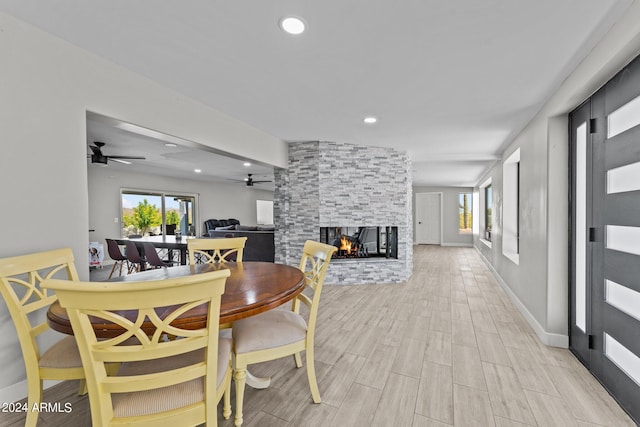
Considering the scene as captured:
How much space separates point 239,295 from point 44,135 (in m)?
1.64

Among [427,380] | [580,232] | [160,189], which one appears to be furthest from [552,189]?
[160,189]

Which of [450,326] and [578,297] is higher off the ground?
[578,297]

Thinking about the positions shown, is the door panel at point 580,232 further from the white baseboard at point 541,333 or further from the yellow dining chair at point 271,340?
the yellow dining chair at point 271,340

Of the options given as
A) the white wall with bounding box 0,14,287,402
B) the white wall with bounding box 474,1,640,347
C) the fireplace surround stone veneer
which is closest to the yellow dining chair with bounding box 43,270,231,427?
the white wall with bounding box 0,14,287,402

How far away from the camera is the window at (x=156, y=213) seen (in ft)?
23.4

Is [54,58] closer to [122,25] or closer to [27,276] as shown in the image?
[122,25]

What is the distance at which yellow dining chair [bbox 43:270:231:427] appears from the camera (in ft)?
2.93

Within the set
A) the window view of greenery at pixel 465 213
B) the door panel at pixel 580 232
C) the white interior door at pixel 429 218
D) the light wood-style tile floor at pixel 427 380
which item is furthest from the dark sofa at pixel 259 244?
the window view of greenery at pixel 465 213

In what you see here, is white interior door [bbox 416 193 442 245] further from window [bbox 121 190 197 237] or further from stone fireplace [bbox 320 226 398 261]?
window [bbox 121 190 197 237]

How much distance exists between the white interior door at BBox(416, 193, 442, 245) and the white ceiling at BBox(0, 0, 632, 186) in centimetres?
719

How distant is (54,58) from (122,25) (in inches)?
22.7

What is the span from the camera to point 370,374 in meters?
2.01

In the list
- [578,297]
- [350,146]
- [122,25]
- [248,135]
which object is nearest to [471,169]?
[350,146]

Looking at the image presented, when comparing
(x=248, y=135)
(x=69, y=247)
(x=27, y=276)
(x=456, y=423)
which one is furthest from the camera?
(x=248, y=135)
